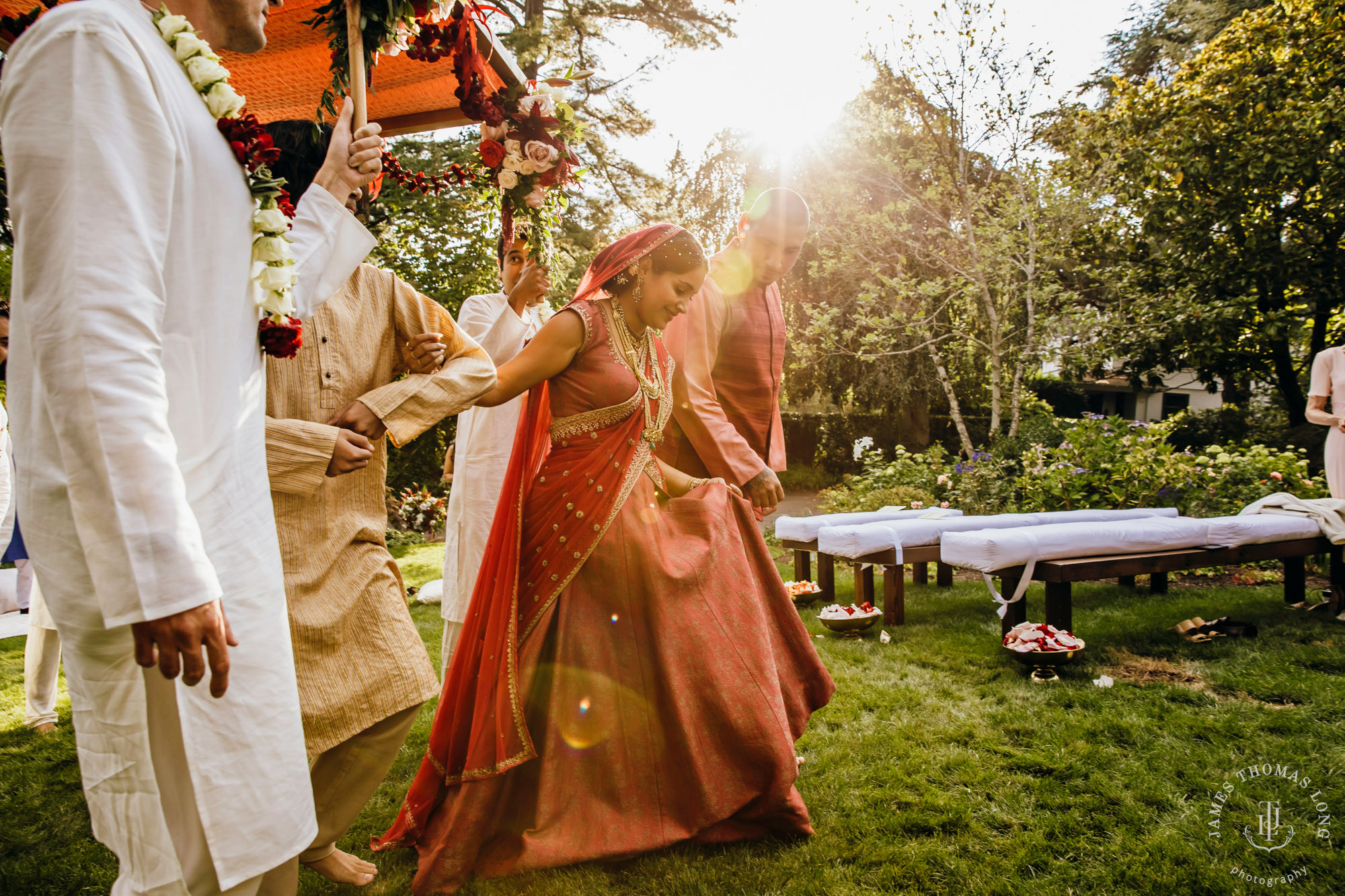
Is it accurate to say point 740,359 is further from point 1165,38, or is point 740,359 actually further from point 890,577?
point 1165,38

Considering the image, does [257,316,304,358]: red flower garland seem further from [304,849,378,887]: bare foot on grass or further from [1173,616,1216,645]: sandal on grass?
[1173,616,1216,645]: sandal on grass

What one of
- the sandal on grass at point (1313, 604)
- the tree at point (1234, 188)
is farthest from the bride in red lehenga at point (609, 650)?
the tree at point (1234, 188)

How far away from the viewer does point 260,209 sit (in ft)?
5.11

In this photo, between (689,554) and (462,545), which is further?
(462,545)

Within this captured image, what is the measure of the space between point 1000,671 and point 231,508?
489 cm

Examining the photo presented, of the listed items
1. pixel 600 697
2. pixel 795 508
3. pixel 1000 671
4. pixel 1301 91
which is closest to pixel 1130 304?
pixel 1301 91

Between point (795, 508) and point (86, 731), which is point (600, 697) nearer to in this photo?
point (86, 731)

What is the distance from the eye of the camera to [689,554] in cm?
292

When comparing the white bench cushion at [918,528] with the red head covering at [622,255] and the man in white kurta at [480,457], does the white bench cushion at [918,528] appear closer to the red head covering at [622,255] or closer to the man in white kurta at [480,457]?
the man in white kurta at [480,457]

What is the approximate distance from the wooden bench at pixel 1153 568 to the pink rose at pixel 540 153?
408 centimetres

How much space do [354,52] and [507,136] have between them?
4.51ft

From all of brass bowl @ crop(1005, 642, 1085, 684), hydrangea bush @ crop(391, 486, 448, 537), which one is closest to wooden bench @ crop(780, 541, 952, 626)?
brass bowl @ crop(1005, 642, 1085, 684)

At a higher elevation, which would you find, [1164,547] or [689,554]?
[689,554]
